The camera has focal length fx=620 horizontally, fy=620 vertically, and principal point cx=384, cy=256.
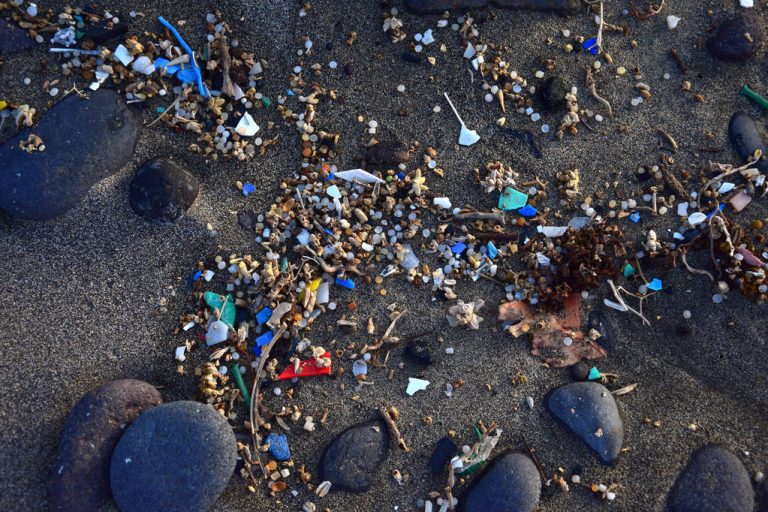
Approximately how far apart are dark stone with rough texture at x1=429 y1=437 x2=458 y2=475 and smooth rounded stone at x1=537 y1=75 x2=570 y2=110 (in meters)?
2.35

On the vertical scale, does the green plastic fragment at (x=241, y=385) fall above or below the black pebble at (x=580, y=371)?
below

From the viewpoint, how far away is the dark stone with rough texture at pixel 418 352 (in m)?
4.02

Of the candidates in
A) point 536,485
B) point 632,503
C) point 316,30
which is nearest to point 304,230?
point 316,30

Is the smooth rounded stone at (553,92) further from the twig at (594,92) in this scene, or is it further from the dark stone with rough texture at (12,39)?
the dark stone with rough texture at (12,39)

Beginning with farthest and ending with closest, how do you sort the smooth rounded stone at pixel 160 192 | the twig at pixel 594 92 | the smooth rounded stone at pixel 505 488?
the twig at pixel 594 92 < the smooth rounded stone at pixel 160 192 < the smooth rounded stone at pixel 505 488

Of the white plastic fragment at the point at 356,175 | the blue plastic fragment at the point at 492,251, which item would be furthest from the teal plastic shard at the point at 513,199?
the white plastic fragment at the point at 356,175

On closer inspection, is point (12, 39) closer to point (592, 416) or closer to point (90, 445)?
point (90, 445)

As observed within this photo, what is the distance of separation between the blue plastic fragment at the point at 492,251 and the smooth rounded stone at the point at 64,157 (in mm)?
2437

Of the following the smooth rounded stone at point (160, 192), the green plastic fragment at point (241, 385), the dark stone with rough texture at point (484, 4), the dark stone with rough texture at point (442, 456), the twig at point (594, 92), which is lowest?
the dark stone with rough texture at point (442, 456)

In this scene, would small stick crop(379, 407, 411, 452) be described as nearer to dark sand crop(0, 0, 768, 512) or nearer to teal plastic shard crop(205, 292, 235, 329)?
dark sand crop(0, 0, 768, 512)

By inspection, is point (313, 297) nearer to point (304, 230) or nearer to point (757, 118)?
point (304, 230)

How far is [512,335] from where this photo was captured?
4.08 metres

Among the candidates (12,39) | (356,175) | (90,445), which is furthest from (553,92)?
(90,445)

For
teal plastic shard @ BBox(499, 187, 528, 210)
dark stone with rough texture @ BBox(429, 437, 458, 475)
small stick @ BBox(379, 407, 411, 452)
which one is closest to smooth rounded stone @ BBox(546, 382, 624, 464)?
dark stone with rough texture @ BBox(429, 437, 458, 475)
